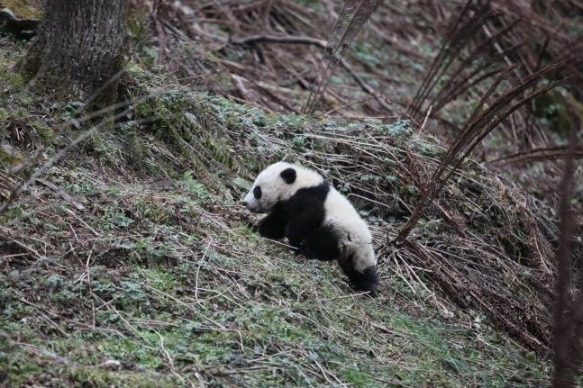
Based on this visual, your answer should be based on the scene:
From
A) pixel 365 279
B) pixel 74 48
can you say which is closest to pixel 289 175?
pixel 365 279

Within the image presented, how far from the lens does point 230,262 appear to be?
6.18 m

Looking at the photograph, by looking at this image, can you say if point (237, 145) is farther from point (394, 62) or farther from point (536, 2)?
point (536, 2)

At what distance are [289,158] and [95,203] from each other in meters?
2.71

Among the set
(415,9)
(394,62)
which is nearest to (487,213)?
(394,62)

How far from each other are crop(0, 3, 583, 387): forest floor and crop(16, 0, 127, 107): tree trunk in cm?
19

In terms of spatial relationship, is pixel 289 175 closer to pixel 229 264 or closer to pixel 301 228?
pixel 301 228

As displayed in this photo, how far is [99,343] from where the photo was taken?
190 inches

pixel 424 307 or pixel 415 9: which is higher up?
pixel 415 9

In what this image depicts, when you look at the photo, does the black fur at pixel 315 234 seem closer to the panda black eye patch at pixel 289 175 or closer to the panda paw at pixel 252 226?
the panda black eye patch at pixel 289 175

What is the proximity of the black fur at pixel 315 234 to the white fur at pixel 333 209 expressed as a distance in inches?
1.7

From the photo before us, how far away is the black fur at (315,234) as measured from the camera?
6.89 m

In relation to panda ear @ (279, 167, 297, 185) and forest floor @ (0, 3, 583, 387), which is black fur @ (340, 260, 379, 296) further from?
panda ear @ (279, 167, 297, 185)

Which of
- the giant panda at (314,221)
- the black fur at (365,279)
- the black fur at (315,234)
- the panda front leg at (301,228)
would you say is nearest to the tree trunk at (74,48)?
the giant panda at (314,221)

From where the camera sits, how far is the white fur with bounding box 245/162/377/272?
6867 millimetres
